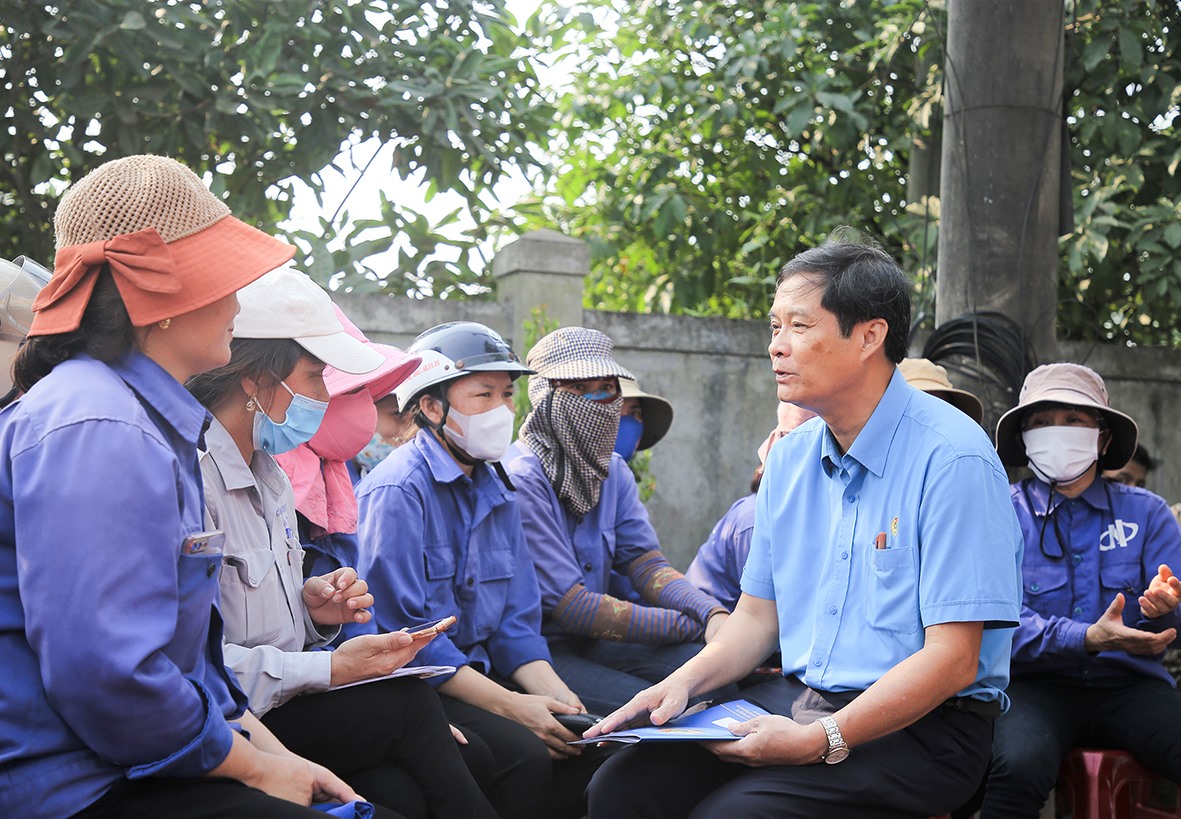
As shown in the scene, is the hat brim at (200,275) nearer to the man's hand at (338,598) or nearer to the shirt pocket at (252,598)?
the shirt pocket at (252,598)

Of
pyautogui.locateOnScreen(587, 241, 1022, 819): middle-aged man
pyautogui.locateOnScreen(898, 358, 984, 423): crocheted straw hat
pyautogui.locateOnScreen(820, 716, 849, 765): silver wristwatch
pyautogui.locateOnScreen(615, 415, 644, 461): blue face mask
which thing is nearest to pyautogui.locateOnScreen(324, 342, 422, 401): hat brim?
pyautogui.locateOnScreen(587, 241, 1022, 819): middle-aged man

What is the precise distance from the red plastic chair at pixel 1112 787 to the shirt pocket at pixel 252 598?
9.07 feet

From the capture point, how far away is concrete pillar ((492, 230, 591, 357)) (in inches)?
273

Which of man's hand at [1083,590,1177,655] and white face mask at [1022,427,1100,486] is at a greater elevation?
white face mask at [1022,427,1100,486]

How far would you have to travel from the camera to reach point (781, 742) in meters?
2.72

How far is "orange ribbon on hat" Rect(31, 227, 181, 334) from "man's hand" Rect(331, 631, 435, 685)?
44.2 inches

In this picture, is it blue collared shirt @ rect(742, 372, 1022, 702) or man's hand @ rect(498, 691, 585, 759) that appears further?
man's hand @ rect(498, 691, 585, 759)

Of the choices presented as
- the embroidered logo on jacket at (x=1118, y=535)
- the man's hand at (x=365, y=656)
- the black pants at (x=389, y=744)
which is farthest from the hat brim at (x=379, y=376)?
the embroidered logo on jacket at (x=1118, y=535)

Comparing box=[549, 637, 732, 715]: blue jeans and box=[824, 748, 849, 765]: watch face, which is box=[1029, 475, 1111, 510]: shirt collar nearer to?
box=[549, 637, 732, 715]: blue jeans

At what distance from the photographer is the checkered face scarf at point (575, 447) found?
472 centimetres

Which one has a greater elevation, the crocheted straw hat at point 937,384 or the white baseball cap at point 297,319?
the white baseball cap at point 297,319

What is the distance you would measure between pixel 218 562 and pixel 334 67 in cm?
492

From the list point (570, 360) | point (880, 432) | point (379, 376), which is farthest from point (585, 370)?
point (880, 432)

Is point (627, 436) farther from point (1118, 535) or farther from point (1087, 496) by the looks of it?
point (1118, 535)
